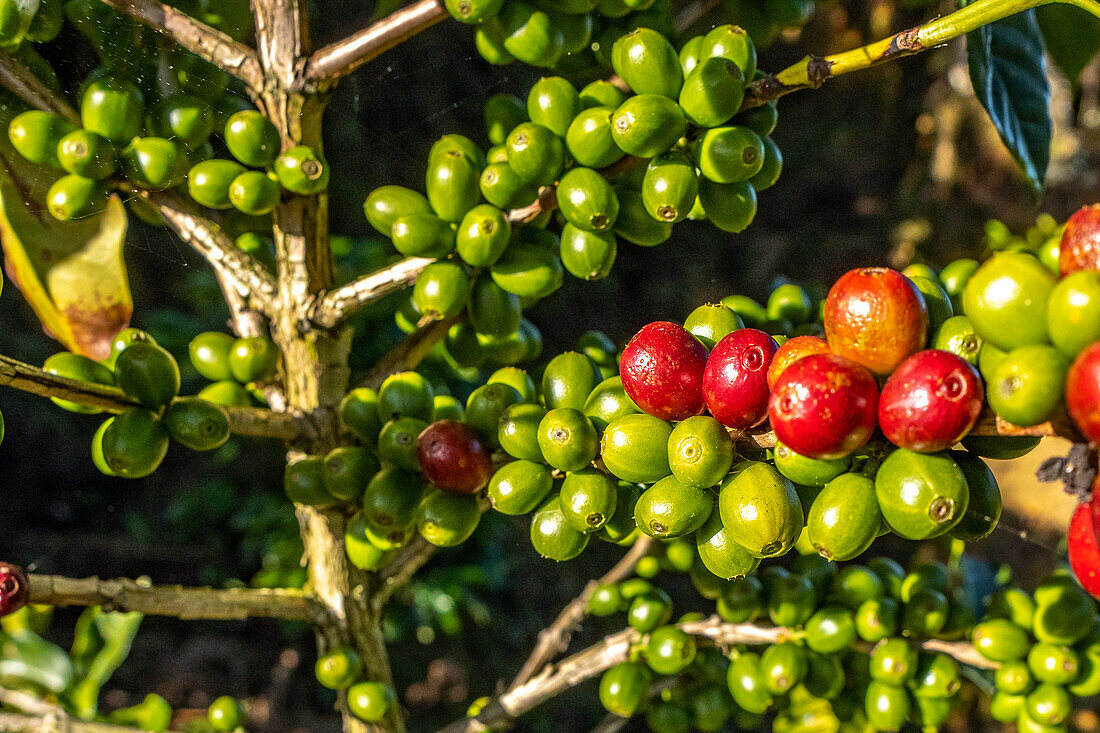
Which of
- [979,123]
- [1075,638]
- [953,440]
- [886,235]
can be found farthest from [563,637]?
[979,123]

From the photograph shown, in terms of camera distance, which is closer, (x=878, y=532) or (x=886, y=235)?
(x=878, y=532)

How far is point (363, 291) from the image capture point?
2.88 ft

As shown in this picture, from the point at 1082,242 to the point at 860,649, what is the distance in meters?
0.73

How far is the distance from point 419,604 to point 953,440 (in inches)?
69.6

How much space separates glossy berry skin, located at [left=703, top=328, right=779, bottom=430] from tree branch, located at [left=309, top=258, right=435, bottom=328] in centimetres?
40

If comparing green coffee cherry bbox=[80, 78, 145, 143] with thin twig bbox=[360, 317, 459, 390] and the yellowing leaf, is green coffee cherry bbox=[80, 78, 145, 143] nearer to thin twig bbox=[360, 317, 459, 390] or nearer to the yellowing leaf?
the yellowing leaf

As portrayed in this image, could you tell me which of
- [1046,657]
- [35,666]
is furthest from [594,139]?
[35,666]

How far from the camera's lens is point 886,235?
97.2 inches

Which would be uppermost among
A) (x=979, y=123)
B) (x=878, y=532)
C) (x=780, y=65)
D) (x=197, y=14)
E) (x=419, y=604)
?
(x=197, y=14)

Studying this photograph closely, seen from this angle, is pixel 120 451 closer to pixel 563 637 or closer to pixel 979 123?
pixel 563 637

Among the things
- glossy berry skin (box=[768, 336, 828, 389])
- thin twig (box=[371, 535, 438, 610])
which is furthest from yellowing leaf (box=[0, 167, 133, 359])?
glossy berry skin (box=[768, 336, 828, 389])

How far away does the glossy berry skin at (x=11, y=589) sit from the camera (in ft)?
2.34

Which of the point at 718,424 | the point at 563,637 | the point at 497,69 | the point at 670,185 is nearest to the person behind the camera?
the point at 718,424

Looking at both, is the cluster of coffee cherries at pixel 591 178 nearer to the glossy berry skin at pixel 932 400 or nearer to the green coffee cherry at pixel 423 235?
the green coffee cherry at pixel 423 235
